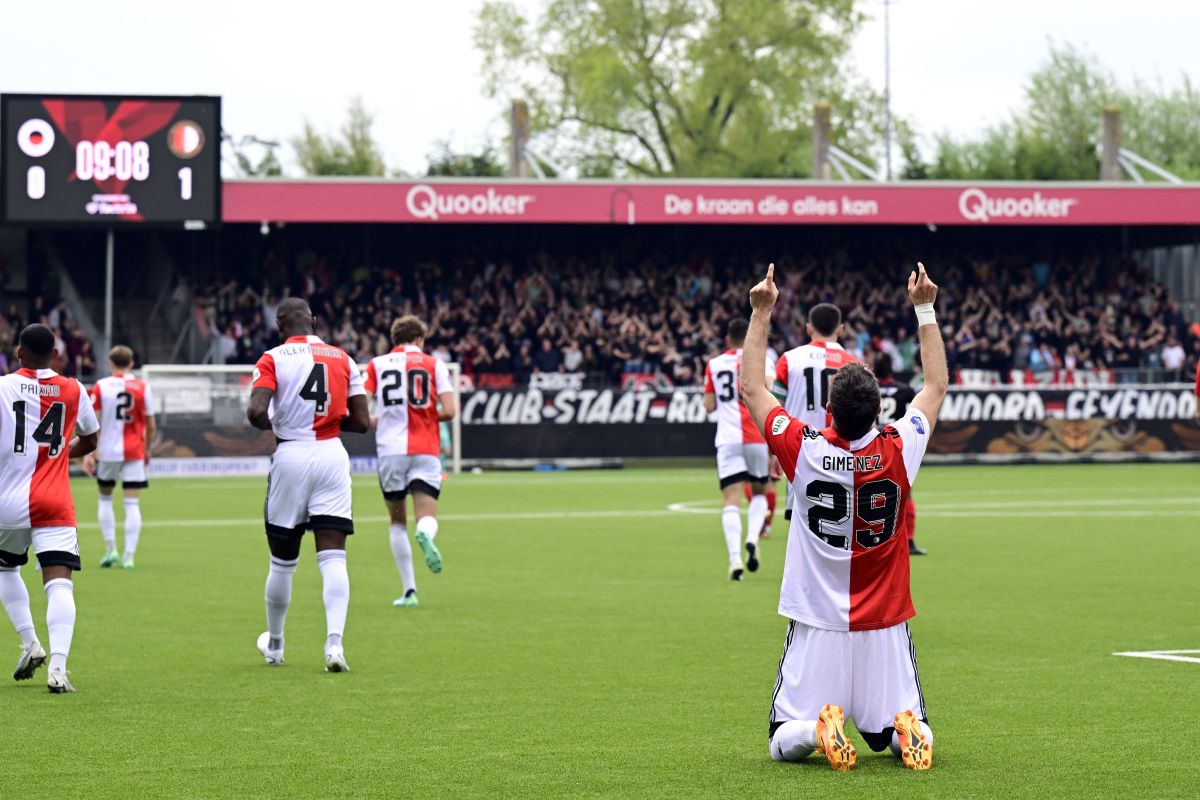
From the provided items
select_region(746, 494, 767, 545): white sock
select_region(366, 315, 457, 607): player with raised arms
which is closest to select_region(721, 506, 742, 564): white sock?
select_region(746, 494, 767, 545): white sock

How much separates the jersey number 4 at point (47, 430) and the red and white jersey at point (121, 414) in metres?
8.29

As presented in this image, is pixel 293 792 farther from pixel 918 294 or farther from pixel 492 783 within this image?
pixel 918 294

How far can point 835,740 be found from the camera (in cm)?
743

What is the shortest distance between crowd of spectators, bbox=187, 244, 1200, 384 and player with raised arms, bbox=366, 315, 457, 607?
26.3 metres

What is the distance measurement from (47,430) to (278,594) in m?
1.64

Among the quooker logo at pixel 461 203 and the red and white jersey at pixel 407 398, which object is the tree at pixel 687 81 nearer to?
the quooker logo at pixel 461 203

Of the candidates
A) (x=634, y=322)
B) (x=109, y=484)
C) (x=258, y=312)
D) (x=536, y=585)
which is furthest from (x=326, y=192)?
(x=536, y=585)

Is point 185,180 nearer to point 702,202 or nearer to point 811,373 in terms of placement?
point 702,202

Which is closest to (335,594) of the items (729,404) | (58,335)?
(729,404)

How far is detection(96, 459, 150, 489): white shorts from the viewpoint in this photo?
18703 millimetres

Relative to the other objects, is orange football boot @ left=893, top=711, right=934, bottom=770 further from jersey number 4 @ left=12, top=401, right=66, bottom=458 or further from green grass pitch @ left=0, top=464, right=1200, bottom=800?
jersey number 4 @ left=12, top=401, right=66, bottom=458

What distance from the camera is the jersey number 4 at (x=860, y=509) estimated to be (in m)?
7.58

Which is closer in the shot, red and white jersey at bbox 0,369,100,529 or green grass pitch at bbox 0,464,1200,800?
green grass pitch at bbox 0,464,1200,800

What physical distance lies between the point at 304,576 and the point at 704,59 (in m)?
54.9
